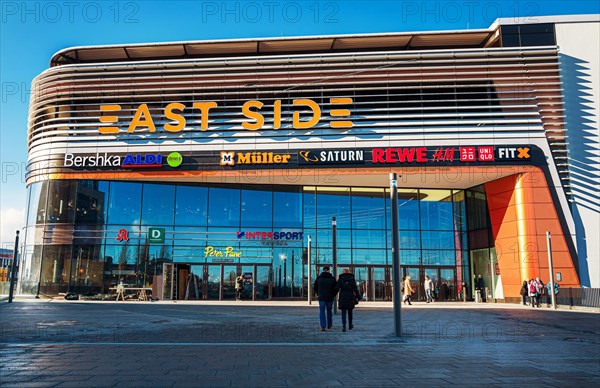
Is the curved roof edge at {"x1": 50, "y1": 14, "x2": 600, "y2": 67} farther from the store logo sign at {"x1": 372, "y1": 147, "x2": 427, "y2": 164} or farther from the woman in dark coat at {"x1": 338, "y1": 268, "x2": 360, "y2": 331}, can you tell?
the woman in dark coat at {"x1": 338, "y1": 268, "x2": 360, "y2": 331}

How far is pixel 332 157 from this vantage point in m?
29.0

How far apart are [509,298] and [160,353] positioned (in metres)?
24.7

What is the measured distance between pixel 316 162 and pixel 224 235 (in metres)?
7.66

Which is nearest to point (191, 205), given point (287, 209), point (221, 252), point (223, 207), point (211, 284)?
point (223, 207)

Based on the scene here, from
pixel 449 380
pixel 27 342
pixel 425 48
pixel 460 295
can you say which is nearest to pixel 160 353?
pixel 27 342

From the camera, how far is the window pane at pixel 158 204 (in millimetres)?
31266

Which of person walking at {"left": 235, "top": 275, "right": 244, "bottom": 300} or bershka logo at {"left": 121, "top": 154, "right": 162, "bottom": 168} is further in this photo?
person walking at {"left": 235, "top": 275, "right": 244, "bottom": 300}

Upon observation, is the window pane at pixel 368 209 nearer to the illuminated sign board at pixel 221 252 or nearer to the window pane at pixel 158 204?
the illuminated sign board at pixel 221 252

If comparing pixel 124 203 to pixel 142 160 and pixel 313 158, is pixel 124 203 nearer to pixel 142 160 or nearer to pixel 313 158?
pixel 142 160

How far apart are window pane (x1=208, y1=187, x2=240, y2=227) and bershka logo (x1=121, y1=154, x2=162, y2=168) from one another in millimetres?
3968

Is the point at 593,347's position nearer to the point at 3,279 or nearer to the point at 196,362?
the point at 196,362

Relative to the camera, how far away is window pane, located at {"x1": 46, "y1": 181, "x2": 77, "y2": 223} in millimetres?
30781

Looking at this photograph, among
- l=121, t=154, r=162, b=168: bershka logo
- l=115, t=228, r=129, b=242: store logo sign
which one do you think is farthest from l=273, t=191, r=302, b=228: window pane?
l=115, t=228, r=129, b=242: store logo sign

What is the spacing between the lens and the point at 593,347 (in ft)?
32.3
